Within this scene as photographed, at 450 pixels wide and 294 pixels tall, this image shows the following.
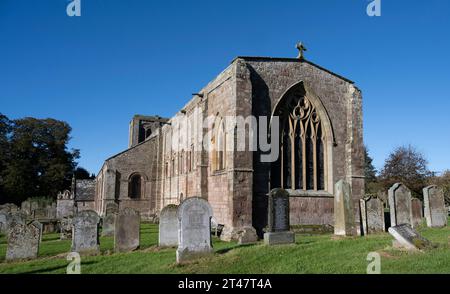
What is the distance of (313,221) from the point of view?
15.1 metres

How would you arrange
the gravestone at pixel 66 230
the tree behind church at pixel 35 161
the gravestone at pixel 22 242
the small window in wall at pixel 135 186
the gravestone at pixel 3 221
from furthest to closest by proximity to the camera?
the tree behind church at pixel 35 161 < the small window in wall at pixel 135 186 < the gravestone at pixel 3 221 < the gravestone at pixel 66 230 < the gravestone at pixel 22 242

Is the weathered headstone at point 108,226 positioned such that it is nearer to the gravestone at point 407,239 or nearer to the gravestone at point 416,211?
the gravestone at point 407,239

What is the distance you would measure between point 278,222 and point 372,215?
4833mm

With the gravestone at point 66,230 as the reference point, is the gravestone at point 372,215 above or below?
above

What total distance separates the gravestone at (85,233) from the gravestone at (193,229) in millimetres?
3394

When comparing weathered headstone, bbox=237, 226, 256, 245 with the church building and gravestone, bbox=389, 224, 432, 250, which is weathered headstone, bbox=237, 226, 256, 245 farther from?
gravestone, bbox=389, 224, 432, 250

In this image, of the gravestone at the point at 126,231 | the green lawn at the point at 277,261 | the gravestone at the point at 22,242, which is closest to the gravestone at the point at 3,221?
the green lawn at the point at 277,261

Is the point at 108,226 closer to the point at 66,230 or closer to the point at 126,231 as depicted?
the point at 66,230

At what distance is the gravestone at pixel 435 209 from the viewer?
1411 centimetres

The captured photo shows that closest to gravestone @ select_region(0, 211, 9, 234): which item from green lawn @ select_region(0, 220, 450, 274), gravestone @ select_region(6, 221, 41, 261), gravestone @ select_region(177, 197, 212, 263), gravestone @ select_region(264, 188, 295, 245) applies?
green lawn @ select_region(0, 220, 450, 274)

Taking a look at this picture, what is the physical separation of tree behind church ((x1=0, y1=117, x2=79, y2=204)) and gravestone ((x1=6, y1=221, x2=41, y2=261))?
35.9m

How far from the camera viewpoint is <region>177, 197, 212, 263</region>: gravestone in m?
8.96
